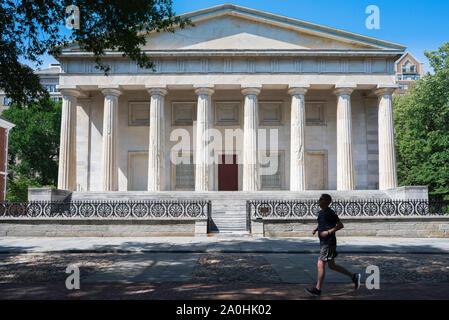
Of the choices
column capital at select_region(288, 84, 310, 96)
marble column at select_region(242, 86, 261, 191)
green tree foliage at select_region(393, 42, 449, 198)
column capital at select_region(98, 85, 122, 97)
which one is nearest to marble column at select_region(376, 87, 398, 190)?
column capital at select_region(288, 84, 310, 96)

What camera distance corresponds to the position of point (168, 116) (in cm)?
3341

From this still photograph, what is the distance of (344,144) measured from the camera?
95.0 feet

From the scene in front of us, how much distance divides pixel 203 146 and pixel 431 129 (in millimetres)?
25664

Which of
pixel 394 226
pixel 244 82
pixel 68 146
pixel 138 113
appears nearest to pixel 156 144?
pixel 138 113

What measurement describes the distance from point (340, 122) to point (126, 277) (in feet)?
80.2

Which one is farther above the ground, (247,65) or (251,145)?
(247,65)

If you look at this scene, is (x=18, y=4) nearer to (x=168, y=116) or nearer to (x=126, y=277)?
(x=126, y=277)

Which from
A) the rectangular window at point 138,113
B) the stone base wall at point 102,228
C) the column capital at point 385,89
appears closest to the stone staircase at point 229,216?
the stone base wall at point 102,228

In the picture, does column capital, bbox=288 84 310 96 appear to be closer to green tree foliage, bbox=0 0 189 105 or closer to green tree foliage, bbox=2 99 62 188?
green tree foliage, bbox=0 0 189 105

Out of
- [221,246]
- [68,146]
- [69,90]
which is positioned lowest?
[221,246]

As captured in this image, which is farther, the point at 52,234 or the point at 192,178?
the point at 192,178

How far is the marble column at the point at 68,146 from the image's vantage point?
2797 cm

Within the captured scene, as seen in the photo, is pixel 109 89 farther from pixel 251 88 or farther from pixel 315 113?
pixel 315 113
